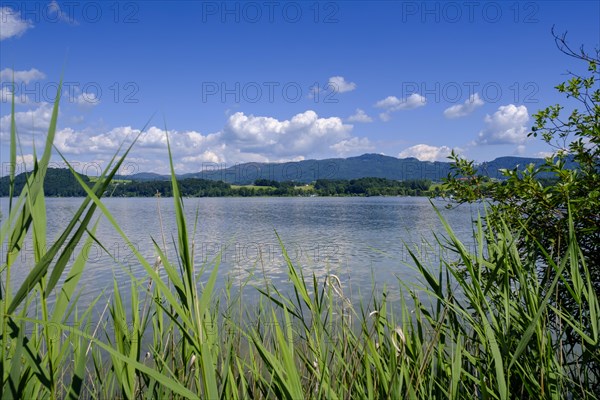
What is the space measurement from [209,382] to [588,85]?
5325 mm

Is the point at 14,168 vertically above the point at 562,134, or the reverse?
the point at 562,134

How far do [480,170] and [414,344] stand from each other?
344 centimetres

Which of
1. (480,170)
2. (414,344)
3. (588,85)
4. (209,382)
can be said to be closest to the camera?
(209,382)

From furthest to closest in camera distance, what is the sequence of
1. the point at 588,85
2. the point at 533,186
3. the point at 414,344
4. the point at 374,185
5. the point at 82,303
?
the point at 374,185 → the point at 82,303 → the point at 588,85 → the point at 533,186 → the point at 414,344

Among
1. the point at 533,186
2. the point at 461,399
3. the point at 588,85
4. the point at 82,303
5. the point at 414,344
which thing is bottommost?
the point at 82,303

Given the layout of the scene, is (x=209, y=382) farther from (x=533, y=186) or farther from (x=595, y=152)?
(x=595, y=152)

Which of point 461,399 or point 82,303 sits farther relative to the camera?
point 82,303

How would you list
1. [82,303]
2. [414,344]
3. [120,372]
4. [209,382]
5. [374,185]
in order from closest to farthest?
[209,382] → [120,372] → [414,344] → [82,303] → [374,185]

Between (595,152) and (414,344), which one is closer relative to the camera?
(414,344)

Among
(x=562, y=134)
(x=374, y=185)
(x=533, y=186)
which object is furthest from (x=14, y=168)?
(x=374, y=185)

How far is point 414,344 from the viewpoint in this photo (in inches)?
106

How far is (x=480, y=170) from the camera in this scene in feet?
18.2

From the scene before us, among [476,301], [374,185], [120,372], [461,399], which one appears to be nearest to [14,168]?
[120,372]

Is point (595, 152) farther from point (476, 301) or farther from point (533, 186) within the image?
point (476, 301)
